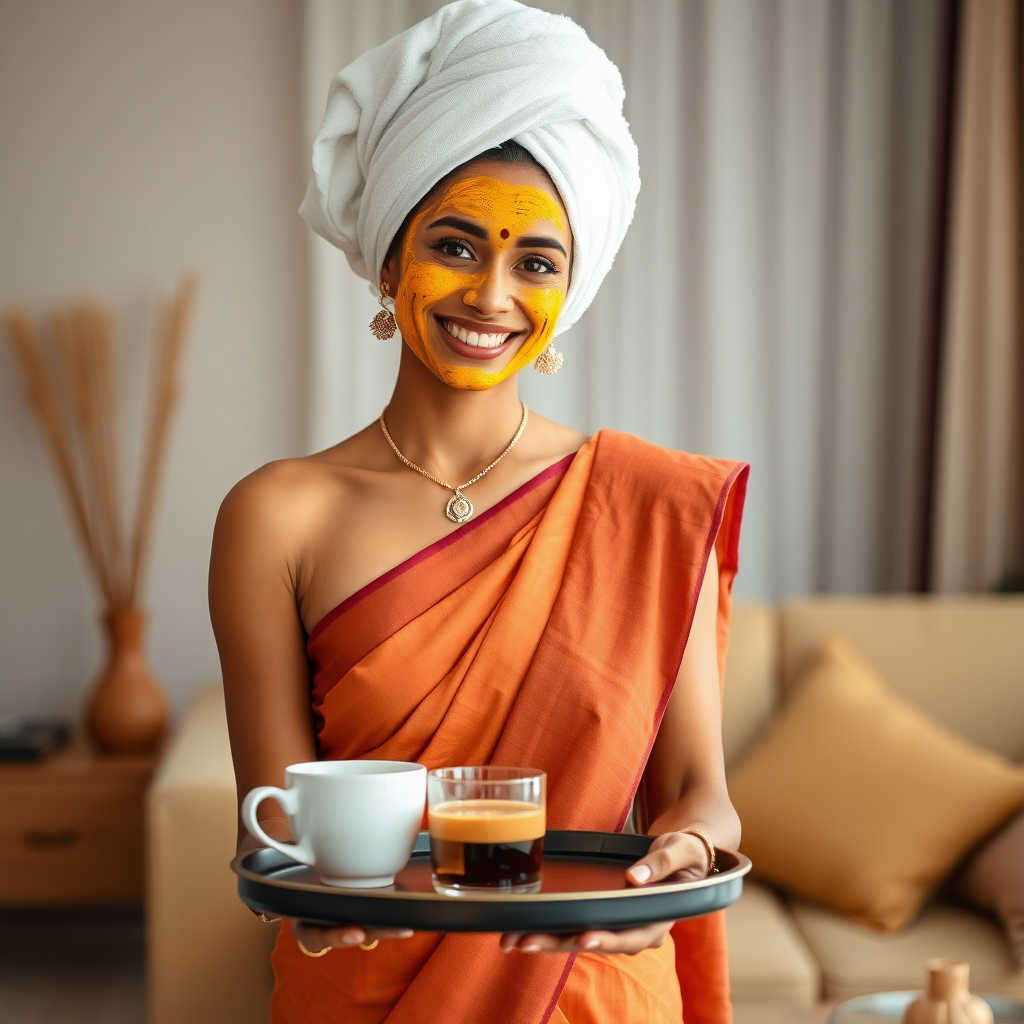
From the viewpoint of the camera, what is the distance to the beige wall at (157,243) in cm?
369

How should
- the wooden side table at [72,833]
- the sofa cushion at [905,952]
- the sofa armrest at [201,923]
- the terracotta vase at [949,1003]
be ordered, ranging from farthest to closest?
the wooden side table at [72,833] < the sofa armrest at [201,923] < the sofa cushion at [905,952] < the terracotta vase at [949,1003]

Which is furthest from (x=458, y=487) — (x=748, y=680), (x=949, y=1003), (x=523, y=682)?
(x=748, y=680)

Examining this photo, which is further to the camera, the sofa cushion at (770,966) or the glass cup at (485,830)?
the sofa cushion at (770,966)

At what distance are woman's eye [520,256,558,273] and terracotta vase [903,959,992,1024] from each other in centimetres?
113

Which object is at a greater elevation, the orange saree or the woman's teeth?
the woman's teeth

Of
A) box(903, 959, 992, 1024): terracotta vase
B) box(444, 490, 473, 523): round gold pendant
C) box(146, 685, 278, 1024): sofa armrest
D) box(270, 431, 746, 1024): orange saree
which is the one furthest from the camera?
box(146, 685, 278, 1024): sofa armrest

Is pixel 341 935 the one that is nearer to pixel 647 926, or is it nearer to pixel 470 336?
pixel 647 926

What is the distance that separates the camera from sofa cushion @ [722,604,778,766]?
3.05 m

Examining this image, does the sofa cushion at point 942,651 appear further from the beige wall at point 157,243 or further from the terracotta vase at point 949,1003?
the beige wall at point 157,243

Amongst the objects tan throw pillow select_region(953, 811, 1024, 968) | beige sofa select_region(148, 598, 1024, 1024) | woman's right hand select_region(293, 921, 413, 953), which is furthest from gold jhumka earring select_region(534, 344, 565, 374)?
tan throw pillow select_region(953, 811, 1024, 968)

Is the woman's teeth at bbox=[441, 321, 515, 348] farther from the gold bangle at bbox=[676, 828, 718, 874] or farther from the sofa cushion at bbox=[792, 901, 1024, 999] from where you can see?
the sofa cushion at bbox=[792, 901, 1024, 999]

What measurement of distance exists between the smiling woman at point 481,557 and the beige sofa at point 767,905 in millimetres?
1042

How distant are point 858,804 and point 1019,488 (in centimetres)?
130

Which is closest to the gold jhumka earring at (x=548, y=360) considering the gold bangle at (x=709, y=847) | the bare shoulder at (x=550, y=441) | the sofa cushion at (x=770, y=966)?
the bare shoulder at (x=550, y=441)
